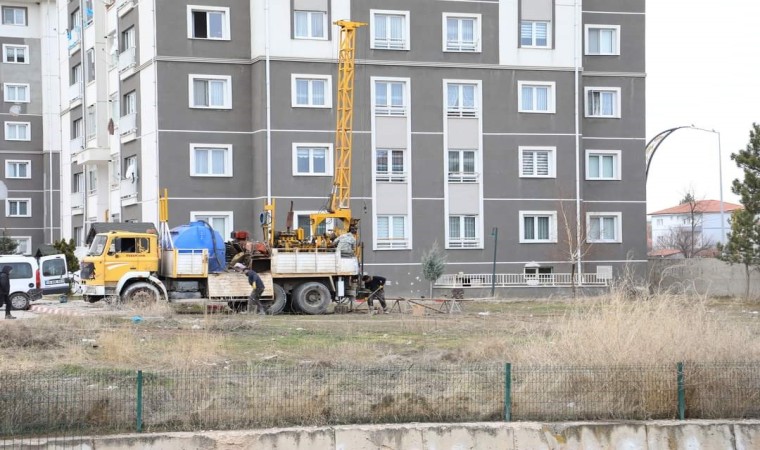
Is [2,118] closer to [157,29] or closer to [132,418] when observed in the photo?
[157,29]

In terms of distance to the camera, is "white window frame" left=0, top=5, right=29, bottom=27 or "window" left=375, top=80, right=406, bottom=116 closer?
"window" left=375, top=80, right=406, bottom=116

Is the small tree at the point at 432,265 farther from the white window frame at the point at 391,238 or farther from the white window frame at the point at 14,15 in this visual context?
the white window frame at the point at 14,15

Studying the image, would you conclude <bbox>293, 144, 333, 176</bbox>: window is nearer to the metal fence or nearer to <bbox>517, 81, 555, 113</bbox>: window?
<bbox>517, 81, 555, 113</bbox>: window

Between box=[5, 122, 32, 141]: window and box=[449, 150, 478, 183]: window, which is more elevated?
box=[5, 122, 32, 141]: window

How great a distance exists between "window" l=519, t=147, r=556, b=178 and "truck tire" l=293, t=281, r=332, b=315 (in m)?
17.8

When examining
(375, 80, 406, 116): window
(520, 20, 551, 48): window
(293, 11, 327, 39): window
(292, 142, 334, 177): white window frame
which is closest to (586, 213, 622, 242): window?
(520, 20, 551, 48): window

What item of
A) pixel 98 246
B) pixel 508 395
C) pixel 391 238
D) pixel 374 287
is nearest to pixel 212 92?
pixel 391 238

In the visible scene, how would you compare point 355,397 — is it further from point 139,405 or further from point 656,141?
point 656,141

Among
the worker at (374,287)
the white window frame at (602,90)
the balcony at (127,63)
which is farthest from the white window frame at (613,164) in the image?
the balcony at (127,63)

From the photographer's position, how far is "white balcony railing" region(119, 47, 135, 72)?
160 ft

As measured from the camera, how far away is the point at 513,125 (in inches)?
1932

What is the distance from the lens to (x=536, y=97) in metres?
49.3

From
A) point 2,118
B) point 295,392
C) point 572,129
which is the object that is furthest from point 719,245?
point 2,118

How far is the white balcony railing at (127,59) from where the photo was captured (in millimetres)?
48769
